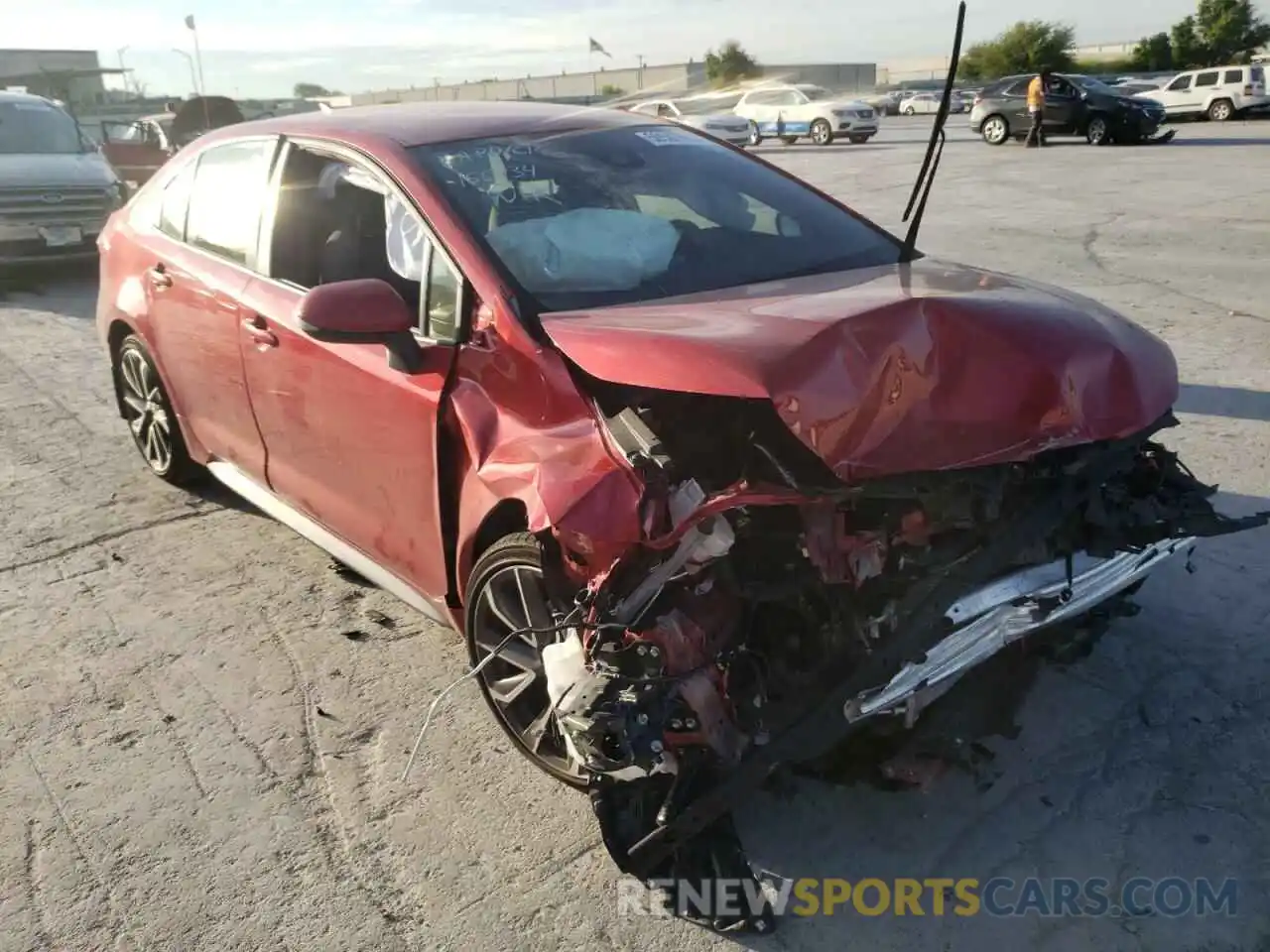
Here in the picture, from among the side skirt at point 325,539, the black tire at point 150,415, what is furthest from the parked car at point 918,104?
the side skirt at point 325,539

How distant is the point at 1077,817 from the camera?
2803 millimetres

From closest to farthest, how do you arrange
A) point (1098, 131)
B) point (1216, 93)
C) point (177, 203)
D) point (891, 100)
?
point (177, 203) < point (1098, 131) < point (1216, 93) < point (891, 100)

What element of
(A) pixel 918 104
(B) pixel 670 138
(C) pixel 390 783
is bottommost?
(A) pixel 918 104

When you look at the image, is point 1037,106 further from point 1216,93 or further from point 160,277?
point 160,277

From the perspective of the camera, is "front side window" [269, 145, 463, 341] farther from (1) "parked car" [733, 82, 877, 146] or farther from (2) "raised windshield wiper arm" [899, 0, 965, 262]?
(1) "parked car" [733, 82, 877, 146]

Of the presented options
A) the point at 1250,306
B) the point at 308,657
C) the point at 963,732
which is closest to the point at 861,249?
the point at 963,732

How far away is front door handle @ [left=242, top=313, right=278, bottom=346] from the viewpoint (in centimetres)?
373

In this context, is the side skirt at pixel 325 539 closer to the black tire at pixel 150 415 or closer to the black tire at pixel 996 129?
the black tire at pixel 150 415

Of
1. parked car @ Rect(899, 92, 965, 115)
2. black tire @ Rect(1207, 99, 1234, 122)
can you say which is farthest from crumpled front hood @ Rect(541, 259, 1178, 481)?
parked car @ Rect(899, 92, 965, 115)

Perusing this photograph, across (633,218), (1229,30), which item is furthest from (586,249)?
(1229,30)

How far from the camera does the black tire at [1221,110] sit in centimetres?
2945

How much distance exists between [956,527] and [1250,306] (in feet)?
21.6

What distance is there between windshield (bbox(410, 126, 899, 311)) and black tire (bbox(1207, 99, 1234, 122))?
31.3 metres

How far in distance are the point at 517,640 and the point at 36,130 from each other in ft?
39.2
